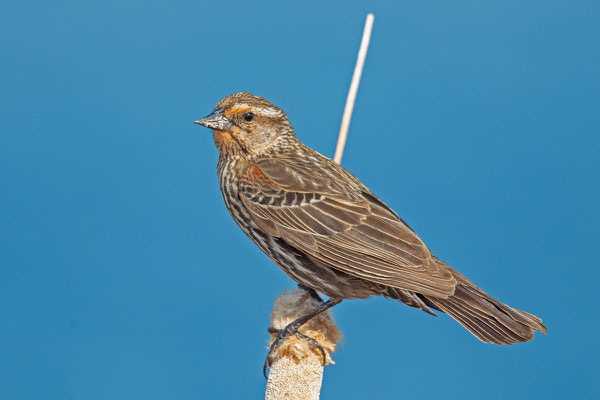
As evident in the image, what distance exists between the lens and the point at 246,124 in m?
3.66

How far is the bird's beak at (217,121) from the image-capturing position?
3.52 metres

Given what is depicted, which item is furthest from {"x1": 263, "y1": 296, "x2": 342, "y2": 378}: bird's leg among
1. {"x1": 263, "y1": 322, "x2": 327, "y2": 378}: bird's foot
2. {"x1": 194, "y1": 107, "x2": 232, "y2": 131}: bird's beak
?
{"x1": 194, "y1": 107, "x2": 232, "y2": 131}: bird's beak

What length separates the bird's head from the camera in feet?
11.8

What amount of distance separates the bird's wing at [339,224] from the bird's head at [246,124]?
0.15 meters

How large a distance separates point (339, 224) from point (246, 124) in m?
0.81

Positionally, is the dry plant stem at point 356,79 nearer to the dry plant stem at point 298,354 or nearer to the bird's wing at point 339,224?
the bird's wing at point 339,224

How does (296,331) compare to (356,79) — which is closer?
(296,331)

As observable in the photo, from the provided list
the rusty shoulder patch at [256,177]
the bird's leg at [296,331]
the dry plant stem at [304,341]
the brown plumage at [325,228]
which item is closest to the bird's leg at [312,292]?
the dry plant stem at [304,341]

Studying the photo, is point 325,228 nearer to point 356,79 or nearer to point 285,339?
point 285,339

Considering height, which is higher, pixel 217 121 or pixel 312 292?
pixel 217 121

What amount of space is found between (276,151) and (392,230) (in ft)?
2.85

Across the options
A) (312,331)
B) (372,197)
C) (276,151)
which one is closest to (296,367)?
(312,331)

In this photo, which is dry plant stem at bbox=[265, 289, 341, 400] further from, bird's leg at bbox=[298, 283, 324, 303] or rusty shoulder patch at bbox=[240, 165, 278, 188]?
rusty shoulder patch at bbox=[240, 165, 278, 188]

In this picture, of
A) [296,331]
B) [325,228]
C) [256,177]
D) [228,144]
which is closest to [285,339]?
[296,331]
